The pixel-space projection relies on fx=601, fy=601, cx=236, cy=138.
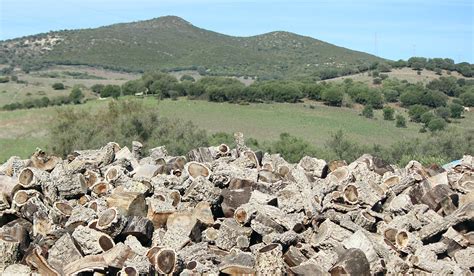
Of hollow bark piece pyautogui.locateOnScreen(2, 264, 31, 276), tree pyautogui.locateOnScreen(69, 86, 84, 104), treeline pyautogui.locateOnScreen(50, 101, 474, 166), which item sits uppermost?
hollow bark piece pyautogui.locateOnScreen(2, 264, 31, 276)

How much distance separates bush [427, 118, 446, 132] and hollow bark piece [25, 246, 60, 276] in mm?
40525

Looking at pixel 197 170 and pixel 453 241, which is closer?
pixel 453 241

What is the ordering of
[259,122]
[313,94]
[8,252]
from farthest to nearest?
[313,94] < [259,122] < [8,252]

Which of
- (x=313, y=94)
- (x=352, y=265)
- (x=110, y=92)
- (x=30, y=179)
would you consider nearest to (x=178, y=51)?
(x=110, y=92)

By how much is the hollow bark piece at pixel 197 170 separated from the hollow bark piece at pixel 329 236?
2.02m

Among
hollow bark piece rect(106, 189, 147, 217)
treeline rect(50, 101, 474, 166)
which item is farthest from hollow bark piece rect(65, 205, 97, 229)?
treeline rect(50, 101, 474, 166)

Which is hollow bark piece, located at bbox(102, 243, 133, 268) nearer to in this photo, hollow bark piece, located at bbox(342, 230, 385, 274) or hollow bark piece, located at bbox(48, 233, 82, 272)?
hollow bark piece, located at bbox(48, 233, 82, 272)

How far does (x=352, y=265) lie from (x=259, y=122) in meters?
38.9

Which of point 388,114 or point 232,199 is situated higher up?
point 232,199

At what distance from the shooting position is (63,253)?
6.93 m

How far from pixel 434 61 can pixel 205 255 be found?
87.5 metres

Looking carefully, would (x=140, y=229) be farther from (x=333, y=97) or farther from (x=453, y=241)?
(x=333, y=97)

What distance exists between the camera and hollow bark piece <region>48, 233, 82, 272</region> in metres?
6.89

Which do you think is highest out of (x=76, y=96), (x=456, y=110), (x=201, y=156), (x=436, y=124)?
(x=201, y=156)
